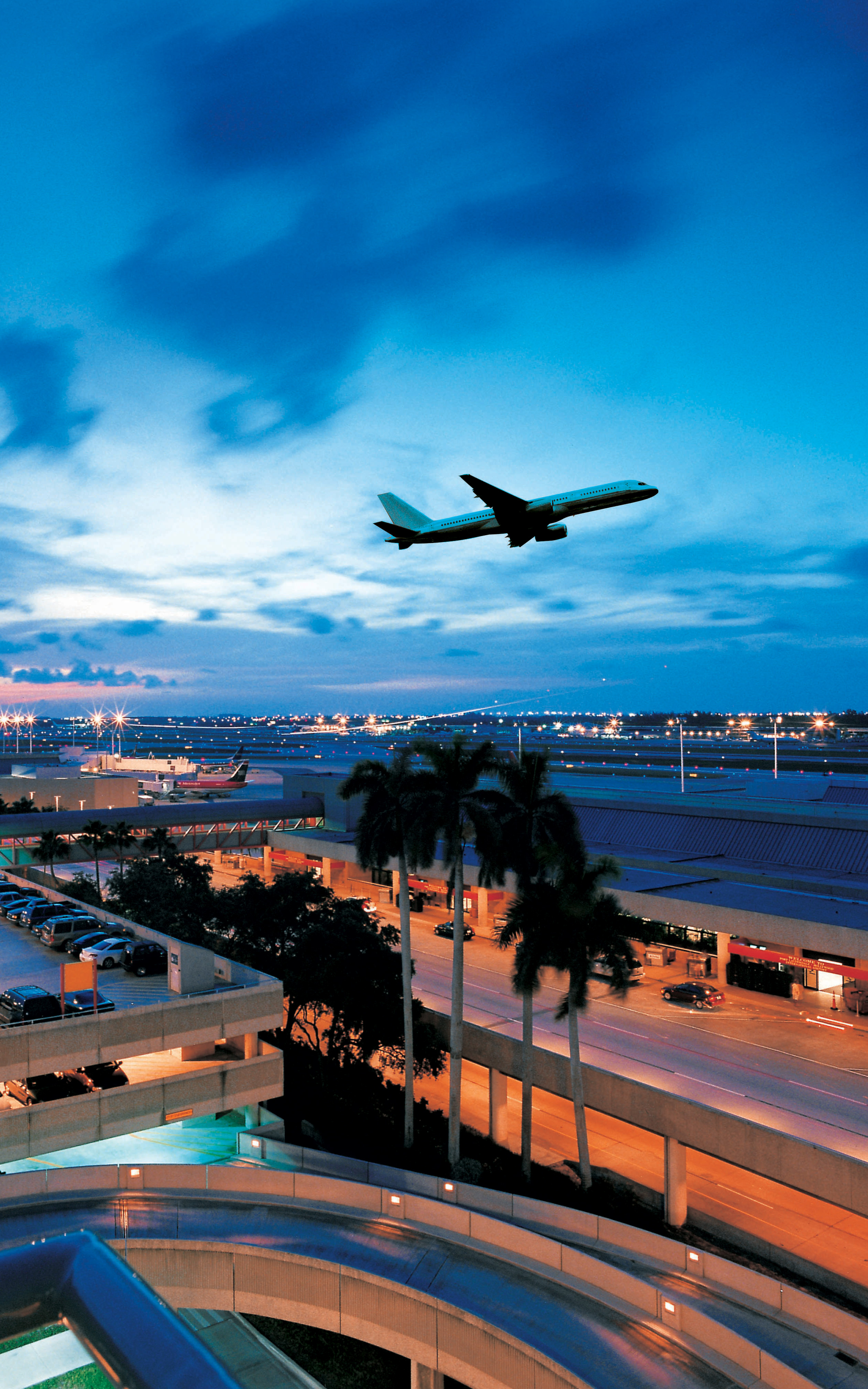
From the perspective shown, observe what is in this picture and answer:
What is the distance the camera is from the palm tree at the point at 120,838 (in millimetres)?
73938

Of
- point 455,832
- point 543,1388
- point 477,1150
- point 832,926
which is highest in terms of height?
point 455,832

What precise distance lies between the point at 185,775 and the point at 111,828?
62752 millimetres

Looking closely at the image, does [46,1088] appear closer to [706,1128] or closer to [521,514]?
[706,1128]

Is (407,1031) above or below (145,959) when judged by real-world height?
below

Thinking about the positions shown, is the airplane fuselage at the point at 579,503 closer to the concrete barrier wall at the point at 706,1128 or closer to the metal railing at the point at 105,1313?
the concrete barrier wall at the point at 706,1128

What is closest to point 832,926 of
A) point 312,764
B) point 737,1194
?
point 737,1194

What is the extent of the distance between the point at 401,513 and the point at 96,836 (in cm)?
4250

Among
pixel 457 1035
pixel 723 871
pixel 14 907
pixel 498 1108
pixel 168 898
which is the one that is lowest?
pixel 498 1108

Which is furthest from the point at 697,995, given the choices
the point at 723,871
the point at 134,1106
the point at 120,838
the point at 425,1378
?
the point at 120,838

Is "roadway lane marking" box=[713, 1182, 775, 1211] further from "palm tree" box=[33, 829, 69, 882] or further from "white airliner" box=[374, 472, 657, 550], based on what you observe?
"palm tree" box=[33, 829, 69, 882]

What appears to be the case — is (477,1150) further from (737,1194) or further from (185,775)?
(185,775)

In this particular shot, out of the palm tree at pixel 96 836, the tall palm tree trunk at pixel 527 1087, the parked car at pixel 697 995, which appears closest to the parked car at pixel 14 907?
the palm tree at pixel 96 836

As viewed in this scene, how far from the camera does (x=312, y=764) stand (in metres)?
176

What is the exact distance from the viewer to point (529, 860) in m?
38.8
